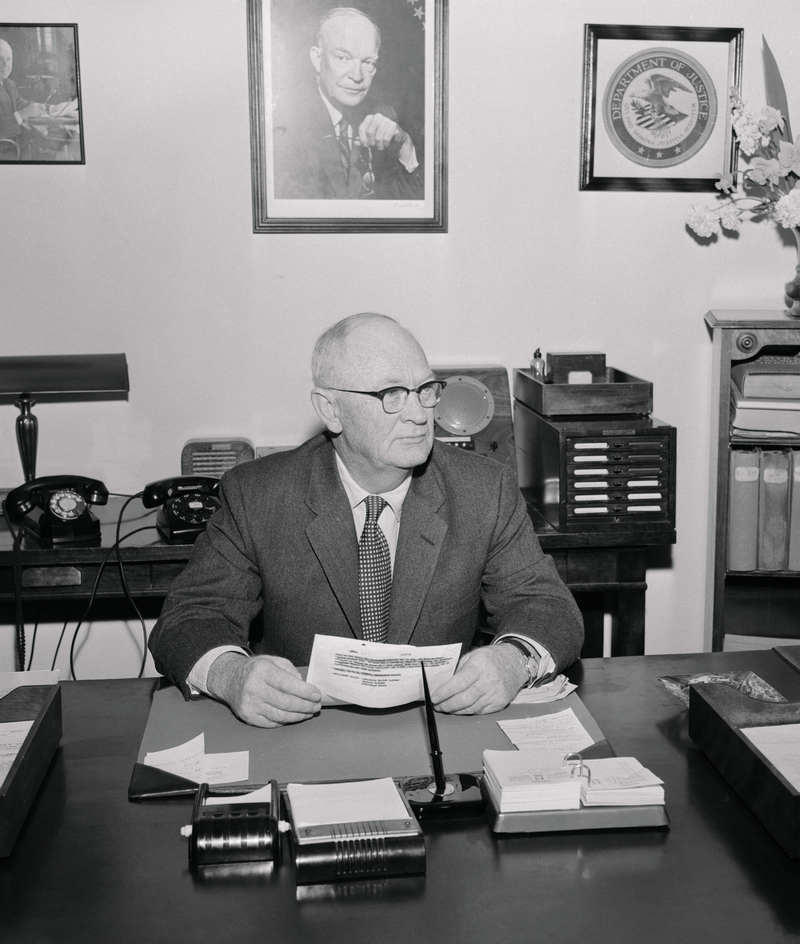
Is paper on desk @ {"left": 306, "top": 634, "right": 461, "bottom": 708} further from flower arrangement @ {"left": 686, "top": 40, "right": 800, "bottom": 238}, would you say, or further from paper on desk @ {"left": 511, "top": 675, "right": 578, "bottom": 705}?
flower arrangement @ {"left": 686, "top": 40, "right": 800, "bottom": 238}

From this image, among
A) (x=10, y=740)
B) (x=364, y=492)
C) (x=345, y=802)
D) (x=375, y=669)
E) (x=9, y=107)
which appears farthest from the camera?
(x=9, y=107)

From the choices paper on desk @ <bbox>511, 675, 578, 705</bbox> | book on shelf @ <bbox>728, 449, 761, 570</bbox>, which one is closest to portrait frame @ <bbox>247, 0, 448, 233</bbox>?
book on shelf @ <bbox>728, 449, 761, 570</bbox>

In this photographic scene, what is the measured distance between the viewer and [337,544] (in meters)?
1.98

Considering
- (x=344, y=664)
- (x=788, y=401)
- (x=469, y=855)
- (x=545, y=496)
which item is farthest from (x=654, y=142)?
(x=469, y=855)

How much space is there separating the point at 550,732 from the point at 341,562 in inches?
23.4

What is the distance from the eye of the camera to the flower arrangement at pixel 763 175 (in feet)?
9.77

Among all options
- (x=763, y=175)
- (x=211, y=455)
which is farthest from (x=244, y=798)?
(x=763, y=175)

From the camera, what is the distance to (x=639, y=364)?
3271mm

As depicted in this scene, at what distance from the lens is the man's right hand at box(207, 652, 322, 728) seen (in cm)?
155

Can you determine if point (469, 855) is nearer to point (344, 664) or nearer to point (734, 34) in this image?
point (344, 664)

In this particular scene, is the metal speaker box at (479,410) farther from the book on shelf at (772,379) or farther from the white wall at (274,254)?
the book on shelf at (772,379)

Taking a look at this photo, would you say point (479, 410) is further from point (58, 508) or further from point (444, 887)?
point (444, 887)

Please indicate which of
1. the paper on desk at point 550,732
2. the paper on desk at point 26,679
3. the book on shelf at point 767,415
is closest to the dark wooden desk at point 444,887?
the paper on desk at point 550,732

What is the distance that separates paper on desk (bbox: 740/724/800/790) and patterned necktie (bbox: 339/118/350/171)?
83.9 inches
